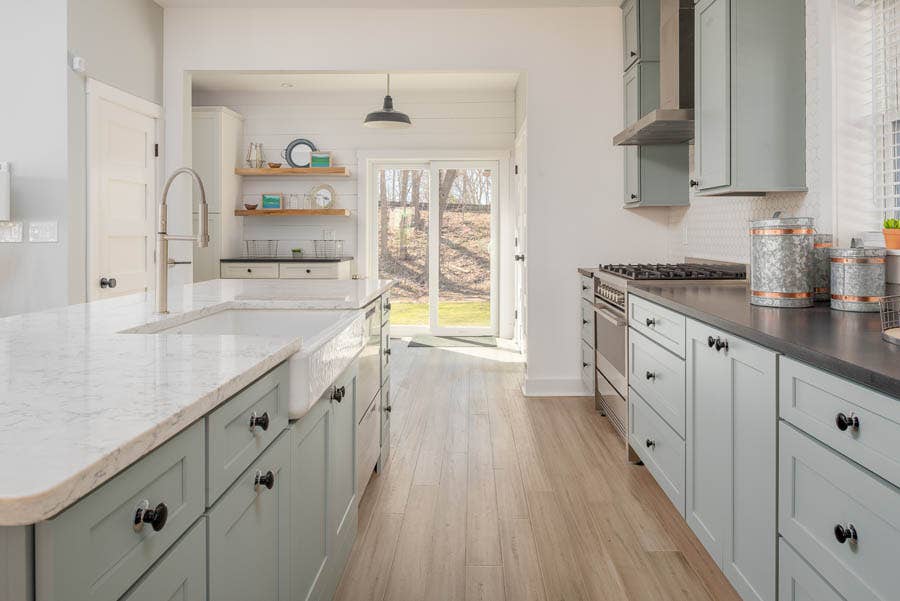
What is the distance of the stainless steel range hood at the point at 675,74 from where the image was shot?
3.52m

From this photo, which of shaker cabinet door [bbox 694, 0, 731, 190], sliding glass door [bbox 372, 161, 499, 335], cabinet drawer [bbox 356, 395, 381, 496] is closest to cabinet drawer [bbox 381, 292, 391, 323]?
cabinet drawer [bbox 356, 395, 381, 496]

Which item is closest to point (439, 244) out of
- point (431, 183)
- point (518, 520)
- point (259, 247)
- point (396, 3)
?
point (431, 183)

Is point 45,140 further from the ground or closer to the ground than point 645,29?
closer to the ground

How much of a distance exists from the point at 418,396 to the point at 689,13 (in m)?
2.93

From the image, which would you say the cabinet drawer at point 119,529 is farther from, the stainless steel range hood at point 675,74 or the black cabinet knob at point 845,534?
the stainless steel range hood at point 675,74

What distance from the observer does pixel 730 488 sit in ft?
6.48

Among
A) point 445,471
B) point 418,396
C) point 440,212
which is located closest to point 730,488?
point 445,471

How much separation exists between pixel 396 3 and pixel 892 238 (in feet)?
11.5

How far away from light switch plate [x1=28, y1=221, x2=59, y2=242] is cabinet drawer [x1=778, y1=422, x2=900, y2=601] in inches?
153

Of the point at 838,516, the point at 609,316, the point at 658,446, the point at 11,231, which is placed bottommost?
the point at 658,446

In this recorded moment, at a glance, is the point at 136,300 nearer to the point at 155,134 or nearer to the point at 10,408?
the point at 10,408

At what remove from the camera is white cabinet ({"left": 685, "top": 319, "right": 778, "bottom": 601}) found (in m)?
1.70

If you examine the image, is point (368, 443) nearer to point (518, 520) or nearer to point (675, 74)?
point (518, 520)

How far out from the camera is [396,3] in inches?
181
